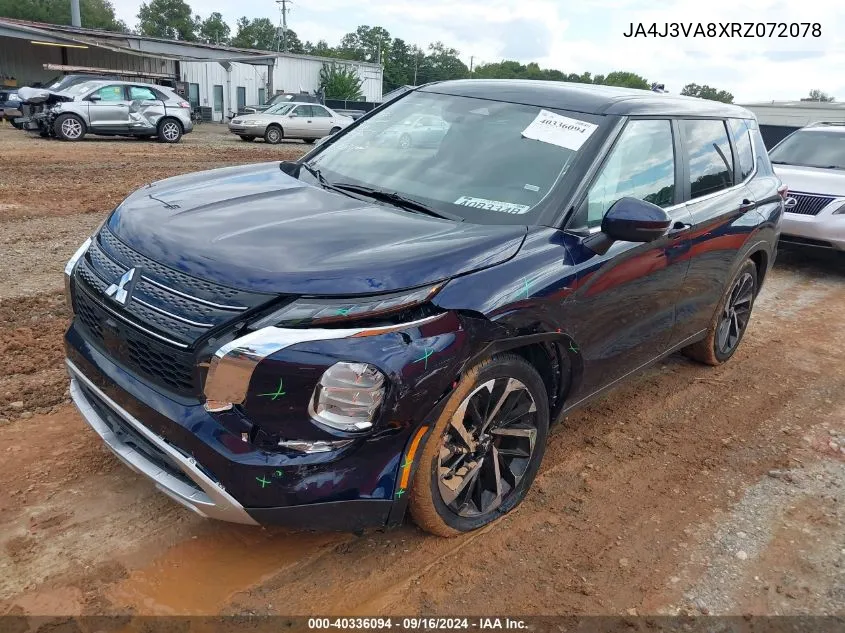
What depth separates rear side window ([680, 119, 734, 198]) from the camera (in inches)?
158

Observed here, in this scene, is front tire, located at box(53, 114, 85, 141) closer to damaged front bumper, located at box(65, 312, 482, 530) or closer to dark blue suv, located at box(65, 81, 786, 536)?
dark blue suv, located at box(65, 81, 786, 536)

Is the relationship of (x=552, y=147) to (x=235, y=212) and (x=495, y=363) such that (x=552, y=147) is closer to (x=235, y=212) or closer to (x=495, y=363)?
(x=495, y=363)

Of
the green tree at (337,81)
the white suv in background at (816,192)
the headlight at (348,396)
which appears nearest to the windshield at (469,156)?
the headlight at (348,396)

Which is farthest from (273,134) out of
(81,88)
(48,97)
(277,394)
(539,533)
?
(277,394)

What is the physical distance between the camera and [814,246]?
26.8 feet

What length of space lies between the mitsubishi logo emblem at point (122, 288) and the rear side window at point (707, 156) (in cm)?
307

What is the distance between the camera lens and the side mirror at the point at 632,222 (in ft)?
9.80

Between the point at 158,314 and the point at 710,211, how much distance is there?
321 centimetres

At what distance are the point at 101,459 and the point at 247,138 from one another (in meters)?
21.6

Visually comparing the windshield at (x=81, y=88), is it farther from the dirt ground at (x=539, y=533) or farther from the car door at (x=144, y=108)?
the dirt ground at (x=539, y=533)

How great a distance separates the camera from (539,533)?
3043 mm

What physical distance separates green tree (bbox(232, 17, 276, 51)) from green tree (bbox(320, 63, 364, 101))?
51223 mm

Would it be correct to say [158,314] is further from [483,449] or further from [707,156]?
[707,156]

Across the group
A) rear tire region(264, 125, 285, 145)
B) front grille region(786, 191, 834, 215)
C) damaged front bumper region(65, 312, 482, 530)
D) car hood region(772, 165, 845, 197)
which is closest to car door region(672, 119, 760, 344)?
damaged front bumper region(65, 312, 482, 530)
